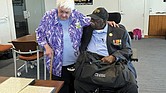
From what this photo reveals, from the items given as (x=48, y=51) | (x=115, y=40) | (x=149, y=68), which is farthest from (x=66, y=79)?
(x=149, y=68)

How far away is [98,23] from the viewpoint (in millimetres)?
2025

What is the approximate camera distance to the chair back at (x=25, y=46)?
3049mm

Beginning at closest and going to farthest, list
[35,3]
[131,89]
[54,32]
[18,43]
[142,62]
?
[131,89], [54,32], [18,43], [142,62], [35,3]

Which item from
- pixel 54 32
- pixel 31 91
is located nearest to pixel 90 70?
pixel 54 32

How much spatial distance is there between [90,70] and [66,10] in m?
0.60

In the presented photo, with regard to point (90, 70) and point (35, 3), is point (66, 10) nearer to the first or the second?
point (90, 70)

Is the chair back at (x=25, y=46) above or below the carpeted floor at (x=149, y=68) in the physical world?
above

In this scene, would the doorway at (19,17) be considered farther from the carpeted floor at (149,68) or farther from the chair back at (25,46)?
the chair back at (25,46)

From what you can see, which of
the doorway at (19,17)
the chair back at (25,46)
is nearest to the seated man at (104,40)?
the chair back at (25,46)

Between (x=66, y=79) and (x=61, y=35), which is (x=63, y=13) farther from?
(x=66, y=79)

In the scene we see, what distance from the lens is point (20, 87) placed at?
122cm

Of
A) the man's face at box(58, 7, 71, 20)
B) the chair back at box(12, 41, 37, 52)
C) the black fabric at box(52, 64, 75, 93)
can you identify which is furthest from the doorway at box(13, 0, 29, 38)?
the man's face at box(58, 7, 71, 20)

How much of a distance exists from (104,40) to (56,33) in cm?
51

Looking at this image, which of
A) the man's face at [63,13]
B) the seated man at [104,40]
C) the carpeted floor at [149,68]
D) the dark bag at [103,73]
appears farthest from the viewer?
the carpeted floor at [149,68]
